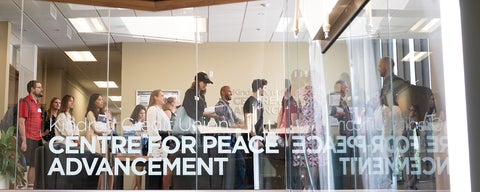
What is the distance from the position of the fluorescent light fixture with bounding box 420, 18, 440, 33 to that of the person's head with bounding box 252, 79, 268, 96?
4803 millimetres

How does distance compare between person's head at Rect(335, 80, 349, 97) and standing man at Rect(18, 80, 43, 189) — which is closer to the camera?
person's head at Rect(335, 80, 349, 97)

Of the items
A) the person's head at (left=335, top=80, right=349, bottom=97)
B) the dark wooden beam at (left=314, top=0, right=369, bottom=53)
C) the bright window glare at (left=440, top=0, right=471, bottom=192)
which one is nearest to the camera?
the bright window glare at (left=440, top=0, right=471, bottom=192)

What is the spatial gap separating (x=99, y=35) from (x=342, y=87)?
14.0 ft

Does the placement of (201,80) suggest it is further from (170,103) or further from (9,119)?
(9,119)

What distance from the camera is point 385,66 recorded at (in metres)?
3.02

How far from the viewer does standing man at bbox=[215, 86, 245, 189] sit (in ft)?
23.0

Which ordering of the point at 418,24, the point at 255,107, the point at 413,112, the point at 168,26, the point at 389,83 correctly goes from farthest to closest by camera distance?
the point at 168,26 → the point at 255,107 → the point at 389,83 → the point at 413,112 → the point at 418,24

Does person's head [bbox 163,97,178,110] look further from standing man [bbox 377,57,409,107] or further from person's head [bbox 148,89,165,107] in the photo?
standing man [bbox 377,57,409,107]

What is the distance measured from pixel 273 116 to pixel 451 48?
5466 mm

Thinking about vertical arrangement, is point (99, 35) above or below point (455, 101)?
above

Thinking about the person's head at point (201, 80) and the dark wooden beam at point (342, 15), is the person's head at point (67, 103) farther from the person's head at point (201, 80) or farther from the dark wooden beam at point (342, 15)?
the dark wooden beam at point (342, 15)

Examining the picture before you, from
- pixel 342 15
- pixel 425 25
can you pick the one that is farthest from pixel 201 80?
pixel 425 25

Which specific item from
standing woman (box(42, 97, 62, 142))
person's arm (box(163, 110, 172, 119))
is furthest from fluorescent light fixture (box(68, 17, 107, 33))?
person's arm (box(163, 110, 172, 119))

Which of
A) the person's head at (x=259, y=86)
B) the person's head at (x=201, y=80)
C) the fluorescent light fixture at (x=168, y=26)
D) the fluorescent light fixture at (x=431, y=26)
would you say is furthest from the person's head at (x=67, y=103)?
the fluorescent light fixture at (x=431, y=26)
